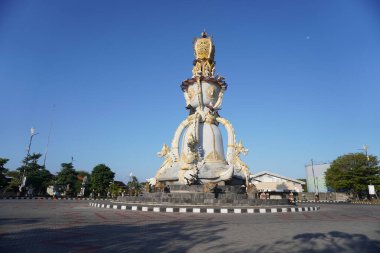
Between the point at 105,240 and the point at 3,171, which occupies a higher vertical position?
the point at 3,171

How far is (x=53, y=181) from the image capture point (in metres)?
36.8

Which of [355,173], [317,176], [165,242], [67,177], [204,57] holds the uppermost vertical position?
[204,57]

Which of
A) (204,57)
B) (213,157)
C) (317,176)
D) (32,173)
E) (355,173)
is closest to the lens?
(213,157)

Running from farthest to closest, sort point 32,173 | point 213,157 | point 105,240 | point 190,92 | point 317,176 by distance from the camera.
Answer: point 317,176, point 32,173, point 190,92, point 213,157, point 105,240

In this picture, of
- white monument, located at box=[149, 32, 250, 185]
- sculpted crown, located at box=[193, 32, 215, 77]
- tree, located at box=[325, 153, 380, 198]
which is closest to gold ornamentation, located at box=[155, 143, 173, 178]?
white monument, located at box=[149, 32, 250, 185]

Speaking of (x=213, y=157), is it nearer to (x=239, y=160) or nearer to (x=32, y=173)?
(x=239, y=160)

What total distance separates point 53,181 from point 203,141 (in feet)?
86.9

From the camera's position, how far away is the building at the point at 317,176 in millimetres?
55219

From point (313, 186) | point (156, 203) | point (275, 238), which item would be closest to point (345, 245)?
point (275, 238)

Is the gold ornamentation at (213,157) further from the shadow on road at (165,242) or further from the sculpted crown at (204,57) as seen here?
the shadow on road at (165,242)

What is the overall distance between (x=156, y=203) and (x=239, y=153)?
9610mm

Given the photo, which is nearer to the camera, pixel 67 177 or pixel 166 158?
pixel 166 158

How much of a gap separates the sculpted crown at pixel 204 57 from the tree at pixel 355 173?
2850cm

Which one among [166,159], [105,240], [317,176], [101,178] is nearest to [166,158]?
[166,159]
